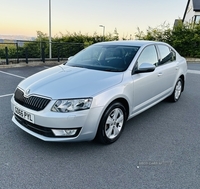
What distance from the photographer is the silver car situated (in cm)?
236

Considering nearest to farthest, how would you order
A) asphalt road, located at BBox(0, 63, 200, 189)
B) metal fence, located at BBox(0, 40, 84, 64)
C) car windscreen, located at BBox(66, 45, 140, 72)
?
asphalt road, located at BBox(0, 63, 200, 189), car windscreen, located at BBox(66, 45, 140, 72), metal fence, located at BBox(0, 40, 84, 64)

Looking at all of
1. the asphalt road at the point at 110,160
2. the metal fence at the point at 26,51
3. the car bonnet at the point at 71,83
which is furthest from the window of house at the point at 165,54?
the metal fence at the point at 26,51

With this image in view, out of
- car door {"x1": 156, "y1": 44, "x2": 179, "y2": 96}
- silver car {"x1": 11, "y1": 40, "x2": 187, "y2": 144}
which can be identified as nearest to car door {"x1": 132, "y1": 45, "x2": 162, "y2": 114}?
silver car {"x1": 11, "y1": 40, "x2": 187, "y2": 144}

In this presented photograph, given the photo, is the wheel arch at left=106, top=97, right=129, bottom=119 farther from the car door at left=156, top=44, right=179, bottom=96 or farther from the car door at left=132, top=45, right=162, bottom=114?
the car door at left=156, top=44, right=179, bottom=96

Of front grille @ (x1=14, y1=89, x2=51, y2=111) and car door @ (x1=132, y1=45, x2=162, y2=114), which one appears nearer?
front grille @ (x1=14, y1=89, x2=51, y2=111)

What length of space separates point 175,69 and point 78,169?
10.9ft

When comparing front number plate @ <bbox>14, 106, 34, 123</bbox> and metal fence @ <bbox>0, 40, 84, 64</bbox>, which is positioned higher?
metal fence @ <bbox>0, 40, 84, 64</bbox>

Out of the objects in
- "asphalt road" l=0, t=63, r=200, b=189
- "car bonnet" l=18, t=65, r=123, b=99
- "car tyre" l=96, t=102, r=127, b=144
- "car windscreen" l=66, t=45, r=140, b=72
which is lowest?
"asphalt road" l=0, t=63, r=200, b=189

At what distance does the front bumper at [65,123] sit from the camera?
2316 mm

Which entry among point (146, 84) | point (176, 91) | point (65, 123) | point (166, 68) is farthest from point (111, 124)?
point (176, 91)

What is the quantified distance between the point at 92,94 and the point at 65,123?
49 centimetres

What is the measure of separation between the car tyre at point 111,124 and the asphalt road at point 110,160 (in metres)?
0.12

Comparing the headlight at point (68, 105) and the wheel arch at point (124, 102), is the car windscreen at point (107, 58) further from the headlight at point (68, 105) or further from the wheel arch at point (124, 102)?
the headlight at point (68, 105)

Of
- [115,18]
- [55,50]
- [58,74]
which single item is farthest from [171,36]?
[58,74]
